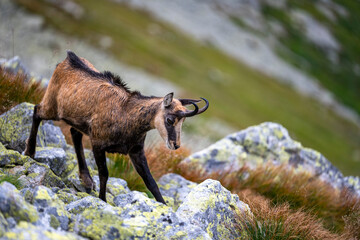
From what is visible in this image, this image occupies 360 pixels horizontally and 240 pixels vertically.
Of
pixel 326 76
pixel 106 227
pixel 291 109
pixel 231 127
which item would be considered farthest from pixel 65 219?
pixel 326 76

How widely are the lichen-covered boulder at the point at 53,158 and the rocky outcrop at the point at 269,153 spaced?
4.65 metres

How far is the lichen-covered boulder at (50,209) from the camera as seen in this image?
465 cm

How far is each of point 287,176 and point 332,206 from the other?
1369mm

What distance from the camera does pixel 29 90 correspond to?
31.0 feet

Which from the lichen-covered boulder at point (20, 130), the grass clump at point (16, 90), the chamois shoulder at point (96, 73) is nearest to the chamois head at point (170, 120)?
the chamois shoulder at point (96, 73)

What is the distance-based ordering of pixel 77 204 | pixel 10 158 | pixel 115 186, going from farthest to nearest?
pixel 115 186 < pixel 10 158 < pixel 77 204

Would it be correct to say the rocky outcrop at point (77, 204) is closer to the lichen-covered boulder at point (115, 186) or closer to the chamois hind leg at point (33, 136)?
the lichen-covered boulder at point (115, 186)

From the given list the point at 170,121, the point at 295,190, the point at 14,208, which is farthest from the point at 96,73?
the point at 295,190

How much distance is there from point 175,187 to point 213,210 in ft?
8.10

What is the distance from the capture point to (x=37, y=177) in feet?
20.0

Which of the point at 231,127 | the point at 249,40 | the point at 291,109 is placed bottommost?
the point at 231,127

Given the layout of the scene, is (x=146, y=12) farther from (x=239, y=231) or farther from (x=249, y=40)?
(x=239, y=231)

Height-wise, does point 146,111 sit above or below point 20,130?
above

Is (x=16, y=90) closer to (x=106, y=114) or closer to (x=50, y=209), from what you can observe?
(x=106, y=114)
